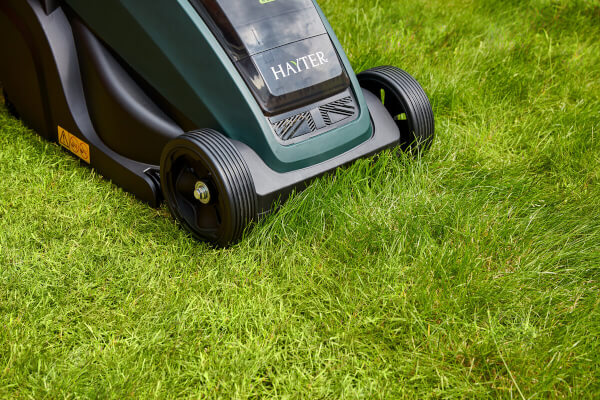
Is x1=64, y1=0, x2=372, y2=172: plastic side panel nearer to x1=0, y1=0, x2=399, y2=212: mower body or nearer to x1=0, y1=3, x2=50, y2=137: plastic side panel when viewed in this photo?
x1=0, y1=0, x2=399, y2=212: mower body

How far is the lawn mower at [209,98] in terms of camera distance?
70.9 inches

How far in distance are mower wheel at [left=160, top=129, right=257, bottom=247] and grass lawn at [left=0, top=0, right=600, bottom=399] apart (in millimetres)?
67

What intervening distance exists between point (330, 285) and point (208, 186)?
446 millimetres

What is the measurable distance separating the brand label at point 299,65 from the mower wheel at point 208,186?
28cm

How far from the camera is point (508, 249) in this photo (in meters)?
1.78

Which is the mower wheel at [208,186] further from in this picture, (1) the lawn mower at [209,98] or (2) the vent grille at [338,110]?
(2) the vent grille at [338,110]

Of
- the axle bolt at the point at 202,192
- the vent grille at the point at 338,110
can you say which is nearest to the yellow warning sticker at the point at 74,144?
the axle bolt at the point at 202,192

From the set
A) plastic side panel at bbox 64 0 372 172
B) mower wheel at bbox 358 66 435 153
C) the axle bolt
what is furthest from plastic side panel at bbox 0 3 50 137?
mower wheel at bbox 358 66 435 153

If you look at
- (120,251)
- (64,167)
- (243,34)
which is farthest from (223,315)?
(64,167)

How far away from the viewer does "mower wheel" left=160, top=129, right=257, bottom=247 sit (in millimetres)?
1685

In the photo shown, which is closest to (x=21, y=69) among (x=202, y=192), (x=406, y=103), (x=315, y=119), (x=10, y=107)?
(x=10, y=107)

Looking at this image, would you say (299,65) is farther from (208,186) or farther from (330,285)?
(330,285)

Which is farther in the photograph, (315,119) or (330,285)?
(315,119)

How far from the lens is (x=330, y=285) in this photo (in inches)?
66.6
